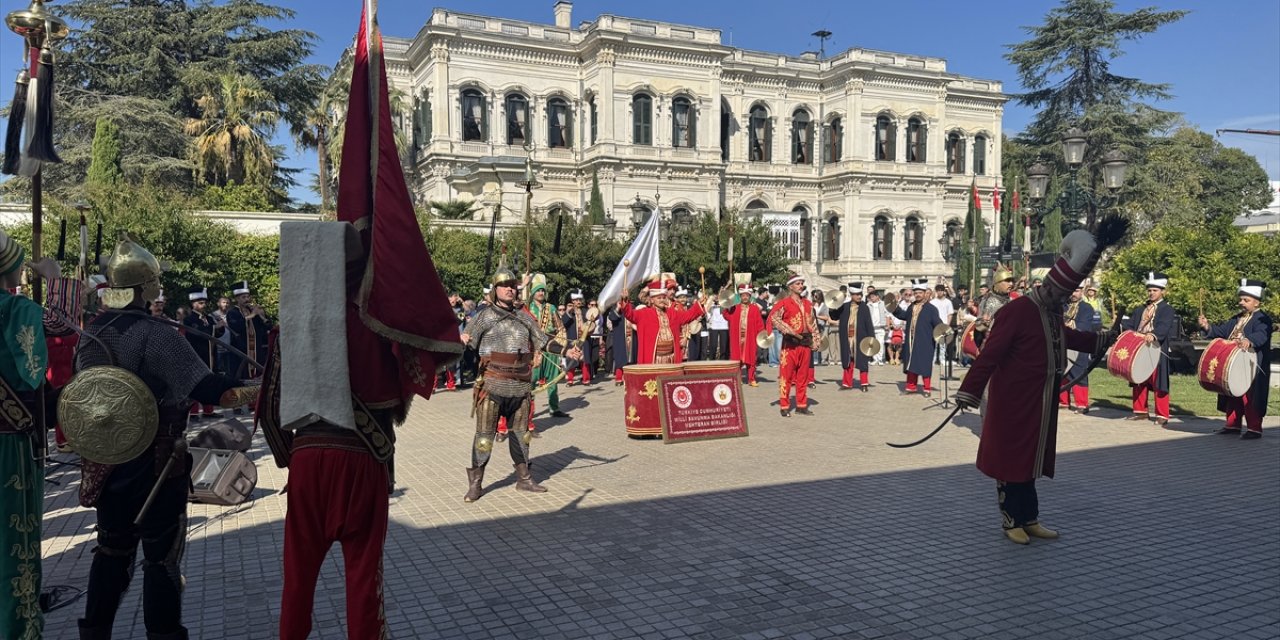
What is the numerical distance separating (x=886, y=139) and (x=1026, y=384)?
156 feet

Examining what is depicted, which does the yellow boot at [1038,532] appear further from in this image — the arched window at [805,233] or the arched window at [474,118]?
the arched window at [805,233]

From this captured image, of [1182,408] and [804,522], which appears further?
[1182,408]

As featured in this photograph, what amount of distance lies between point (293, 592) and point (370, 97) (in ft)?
7.01

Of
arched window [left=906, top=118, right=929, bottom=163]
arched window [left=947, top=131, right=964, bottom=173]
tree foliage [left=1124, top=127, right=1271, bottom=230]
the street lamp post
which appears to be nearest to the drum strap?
the street lamp post

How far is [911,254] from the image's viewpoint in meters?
51.8

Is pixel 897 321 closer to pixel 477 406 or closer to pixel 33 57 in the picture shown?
pixel 477 406

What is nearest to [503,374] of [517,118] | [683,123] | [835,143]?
[517,118]

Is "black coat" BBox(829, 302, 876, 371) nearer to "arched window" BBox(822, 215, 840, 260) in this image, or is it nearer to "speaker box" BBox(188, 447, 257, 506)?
"speaker box" BBox(188, 447, 257, 506)

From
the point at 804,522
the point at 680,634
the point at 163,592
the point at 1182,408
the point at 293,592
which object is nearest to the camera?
the point at 293,592

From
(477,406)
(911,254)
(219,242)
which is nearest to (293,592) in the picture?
(477,406)

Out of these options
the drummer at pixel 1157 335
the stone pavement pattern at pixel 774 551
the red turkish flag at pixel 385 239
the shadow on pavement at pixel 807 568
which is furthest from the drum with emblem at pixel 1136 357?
the red turkish flag at pixel 385 239

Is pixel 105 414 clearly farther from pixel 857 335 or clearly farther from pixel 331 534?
pixel 857 335

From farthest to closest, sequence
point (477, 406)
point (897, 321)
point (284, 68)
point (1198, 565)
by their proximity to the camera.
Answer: point (284, 68)
point (897, 321)
point (477, 406)
point (1198, 565)

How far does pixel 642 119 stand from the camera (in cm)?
4381
